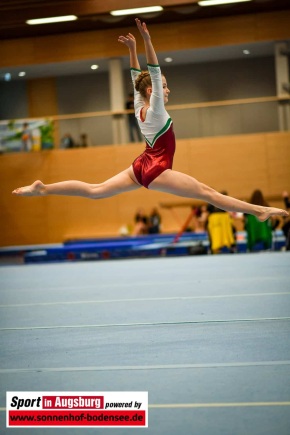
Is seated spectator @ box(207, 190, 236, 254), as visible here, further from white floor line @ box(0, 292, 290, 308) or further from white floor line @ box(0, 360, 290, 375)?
white floor line @ box(0, 360, 290, 375)

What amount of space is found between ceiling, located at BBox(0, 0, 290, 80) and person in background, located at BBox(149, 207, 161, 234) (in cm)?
394

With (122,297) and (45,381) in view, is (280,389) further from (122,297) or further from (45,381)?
(122,297)

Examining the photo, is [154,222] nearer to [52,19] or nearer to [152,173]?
[52,19]

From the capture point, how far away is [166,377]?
147 inches

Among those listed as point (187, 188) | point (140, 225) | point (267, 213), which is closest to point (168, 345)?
point (187, 188)

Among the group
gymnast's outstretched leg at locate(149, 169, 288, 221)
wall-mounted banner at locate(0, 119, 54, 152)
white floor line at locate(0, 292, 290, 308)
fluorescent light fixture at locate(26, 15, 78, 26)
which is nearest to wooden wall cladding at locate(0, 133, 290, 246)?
wall-mounted banner at locate(0, 119, 54, 152)

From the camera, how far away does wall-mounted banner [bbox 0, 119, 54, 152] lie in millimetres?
16078

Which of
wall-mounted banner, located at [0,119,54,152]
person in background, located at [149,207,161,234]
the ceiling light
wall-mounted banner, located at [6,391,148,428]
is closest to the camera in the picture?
wall-mounted banner, located at [6,391,148,428]

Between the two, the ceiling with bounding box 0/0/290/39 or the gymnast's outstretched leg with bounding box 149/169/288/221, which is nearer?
the gymnast's outstretched leg with bounding box 149/169/288/221

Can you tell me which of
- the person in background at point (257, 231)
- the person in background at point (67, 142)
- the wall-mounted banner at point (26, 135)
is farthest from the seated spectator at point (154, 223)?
the person in background at point (257, 231)

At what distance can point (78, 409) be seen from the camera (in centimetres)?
320

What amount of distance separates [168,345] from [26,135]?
41.5 ft

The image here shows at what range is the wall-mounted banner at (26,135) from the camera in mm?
16078

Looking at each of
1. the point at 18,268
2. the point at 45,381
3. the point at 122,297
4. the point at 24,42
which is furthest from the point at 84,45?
the point at 45,381
